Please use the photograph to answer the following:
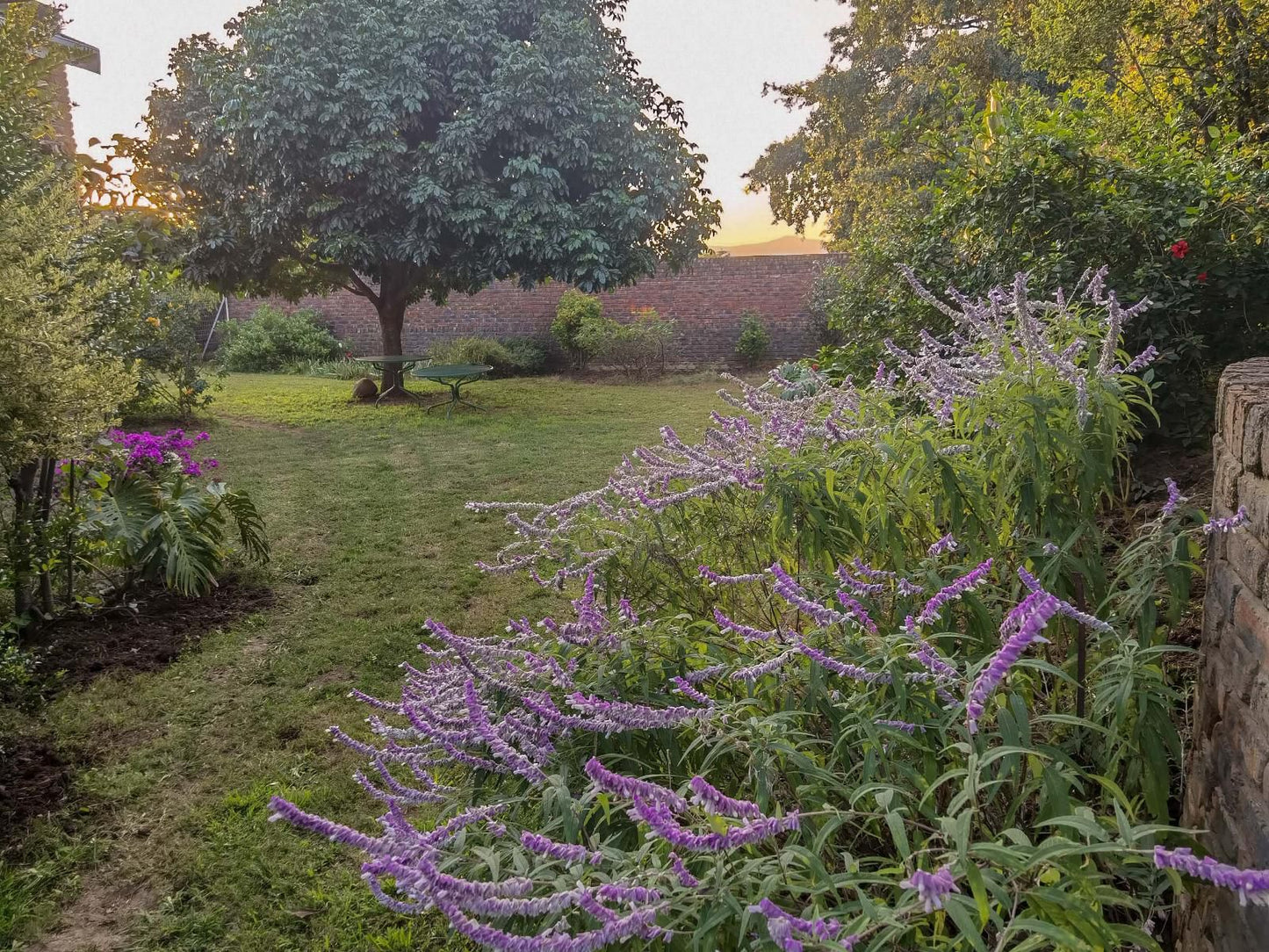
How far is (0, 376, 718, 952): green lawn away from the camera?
2.14 metres

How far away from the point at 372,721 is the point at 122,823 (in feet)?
4.72

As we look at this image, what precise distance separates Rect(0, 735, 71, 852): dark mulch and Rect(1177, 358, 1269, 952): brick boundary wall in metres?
2.96

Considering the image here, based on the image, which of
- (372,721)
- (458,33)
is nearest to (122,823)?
(372,721)

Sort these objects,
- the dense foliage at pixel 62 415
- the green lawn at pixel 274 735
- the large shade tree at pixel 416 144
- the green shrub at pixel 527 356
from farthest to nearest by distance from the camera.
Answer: the green shrub at pixel 527 356 < the large shade tree at pixel 416 144 < the dense foliage at pixel 62 415 < the green lawn at pixel 274 735

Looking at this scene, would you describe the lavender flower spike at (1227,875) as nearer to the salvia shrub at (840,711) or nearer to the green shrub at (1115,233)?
the salvia shrub at (840,711)

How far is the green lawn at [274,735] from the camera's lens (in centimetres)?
214

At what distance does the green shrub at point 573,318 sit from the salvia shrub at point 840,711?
12847 millimetres

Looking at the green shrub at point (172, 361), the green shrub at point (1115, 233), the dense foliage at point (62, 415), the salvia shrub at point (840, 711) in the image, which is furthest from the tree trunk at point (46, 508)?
the green shrub at point (172, 361)

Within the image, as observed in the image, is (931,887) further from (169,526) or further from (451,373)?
(451,373)

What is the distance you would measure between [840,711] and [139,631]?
3.46 metres

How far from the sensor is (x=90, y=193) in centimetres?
445

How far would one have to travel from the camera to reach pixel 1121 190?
4012mm

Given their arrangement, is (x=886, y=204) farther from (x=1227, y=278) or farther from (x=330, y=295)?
(x=330, y=295)

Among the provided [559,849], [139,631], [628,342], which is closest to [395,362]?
[628,342]
